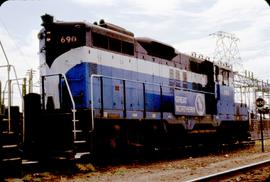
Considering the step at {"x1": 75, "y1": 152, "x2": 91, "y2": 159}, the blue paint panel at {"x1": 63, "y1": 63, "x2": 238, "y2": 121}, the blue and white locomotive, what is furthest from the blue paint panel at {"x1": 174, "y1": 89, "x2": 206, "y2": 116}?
the step at {"x1": 75, "y1": 152, "x2": 91, "y2": 159}

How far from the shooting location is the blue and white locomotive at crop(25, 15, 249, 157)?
1060cm

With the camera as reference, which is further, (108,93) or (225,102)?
(225,102)

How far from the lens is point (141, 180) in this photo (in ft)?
28.3

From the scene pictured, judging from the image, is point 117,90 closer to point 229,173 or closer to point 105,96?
point 105,96

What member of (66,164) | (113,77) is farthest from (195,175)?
(113,77)

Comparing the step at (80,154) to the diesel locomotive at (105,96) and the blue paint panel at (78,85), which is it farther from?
the blue paint panel at (78,85)

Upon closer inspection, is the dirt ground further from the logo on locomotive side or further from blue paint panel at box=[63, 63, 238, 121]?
the logo on locomotive side

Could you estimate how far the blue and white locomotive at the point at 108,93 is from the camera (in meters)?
10.6

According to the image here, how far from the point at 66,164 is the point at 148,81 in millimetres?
4837

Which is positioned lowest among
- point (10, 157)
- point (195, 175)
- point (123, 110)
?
point (195, 175)

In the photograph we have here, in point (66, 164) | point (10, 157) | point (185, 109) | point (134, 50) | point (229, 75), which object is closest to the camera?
point (10, 157)

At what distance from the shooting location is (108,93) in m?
11.9

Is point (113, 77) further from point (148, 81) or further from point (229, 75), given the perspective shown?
point (229, 75)

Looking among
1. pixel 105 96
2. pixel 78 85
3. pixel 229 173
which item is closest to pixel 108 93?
pixel 105 96
